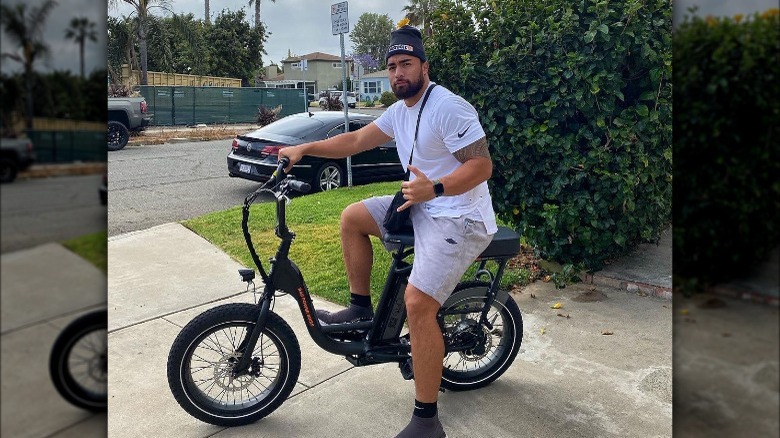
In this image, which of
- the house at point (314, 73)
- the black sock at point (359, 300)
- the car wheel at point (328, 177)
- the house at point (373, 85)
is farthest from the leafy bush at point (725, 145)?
the house at point (314, 73)

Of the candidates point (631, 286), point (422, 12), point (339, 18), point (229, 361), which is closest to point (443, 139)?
point (229, 361)

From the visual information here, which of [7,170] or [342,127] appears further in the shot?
[342,127]

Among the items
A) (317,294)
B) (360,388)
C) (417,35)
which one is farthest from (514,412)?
(317,294)

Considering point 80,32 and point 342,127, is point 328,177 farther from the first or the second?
point 80,32

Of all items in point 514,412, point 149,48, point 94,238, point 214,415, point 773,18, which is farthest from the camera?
point 149,48

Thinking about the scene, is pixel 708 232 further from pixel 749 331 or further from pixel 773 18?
pixel 773 18

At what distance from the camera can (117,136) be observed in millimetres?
12430

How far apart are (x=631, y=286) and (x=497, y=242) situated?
219 cm

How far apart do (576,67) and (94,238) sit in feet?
13.1

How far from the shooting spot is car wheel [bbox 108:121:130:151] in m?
12.0

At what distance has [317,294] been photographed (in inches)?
180

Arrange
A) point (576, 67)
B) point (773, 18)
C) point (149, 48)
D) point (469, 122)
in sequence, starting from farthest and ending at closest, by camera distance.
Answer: point (149, 48)
point (576, 67)
point (469, 122)
point (773, 18)

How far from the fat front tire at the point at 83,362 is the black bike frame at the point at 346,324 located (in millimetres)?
1700

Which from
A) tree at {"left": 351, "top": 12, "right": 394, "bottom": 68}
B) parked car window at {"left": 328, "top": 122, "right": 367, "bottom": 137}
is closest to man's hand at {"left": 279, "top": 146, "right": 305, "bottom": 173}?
tree at {"left": 351, "top": 12, "right": 394, "bottom": 68}
